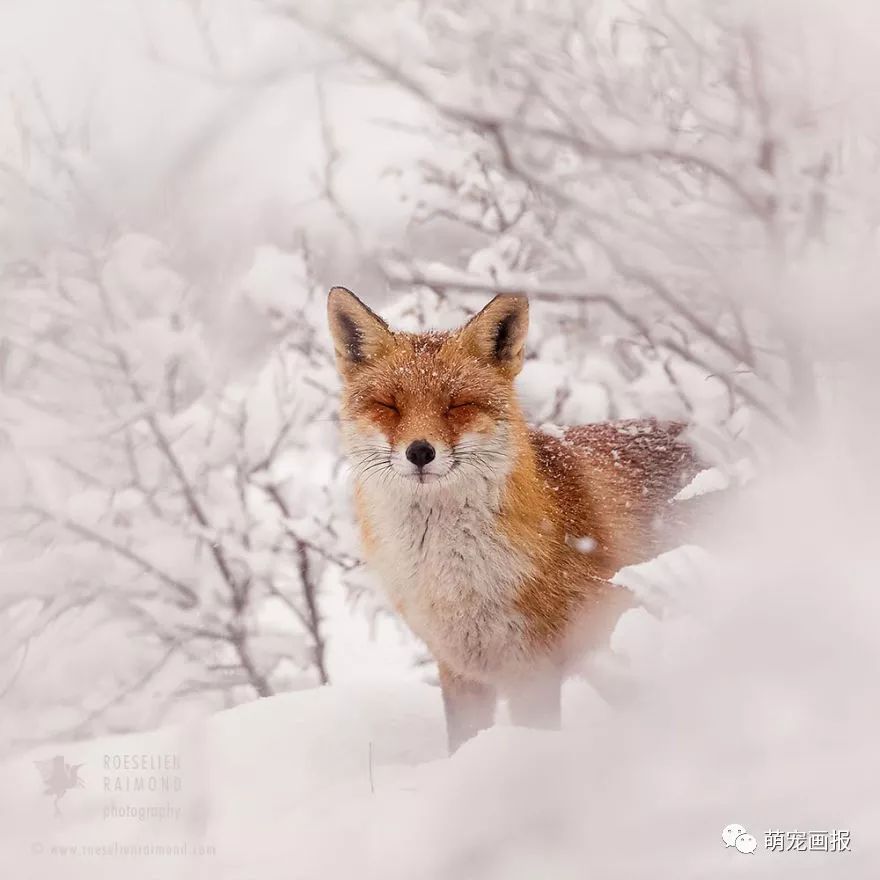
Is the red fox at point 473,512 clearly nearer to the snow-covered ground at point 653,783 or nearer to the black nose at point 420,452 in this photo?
the black nose at point 420,452

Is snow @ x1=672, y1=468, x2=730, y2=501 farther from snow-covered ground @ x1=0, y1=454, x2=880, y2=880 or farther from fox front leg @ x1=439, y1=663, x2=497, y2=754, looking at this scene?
fox front leg @ x1=439, y1=663, x2=497, y2=754

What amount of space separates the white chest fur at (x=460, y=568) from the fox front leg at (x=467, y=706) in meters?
0.12

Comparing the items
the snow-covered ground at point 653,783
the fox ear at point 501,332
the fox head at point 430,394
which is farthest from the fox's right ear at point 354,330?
the snow-covered ground at point 653,783

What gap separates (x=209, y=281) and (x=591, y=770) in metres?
1.73

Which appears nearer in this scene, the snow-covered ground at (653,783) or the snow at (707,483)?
the snow-covered ground at (653,783)

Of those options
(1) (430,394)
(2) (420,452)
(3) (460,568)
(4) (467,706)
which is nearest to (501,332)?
(1) (430,394)

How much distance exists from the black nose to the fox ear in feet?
0.78

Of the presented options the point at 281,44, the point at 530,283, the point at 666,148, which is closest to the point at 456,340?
the point at 530,283

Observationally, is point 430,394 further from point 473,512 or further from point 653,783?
point 653,783

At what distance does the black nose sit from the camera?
157cm

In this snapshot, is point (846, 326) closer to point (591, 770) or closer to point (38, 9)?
point (591, 770)

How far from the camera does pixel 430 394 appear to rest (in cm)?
161

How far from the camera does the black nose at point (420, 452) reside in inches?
61.6

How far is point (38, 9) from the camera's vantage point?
2.23m
